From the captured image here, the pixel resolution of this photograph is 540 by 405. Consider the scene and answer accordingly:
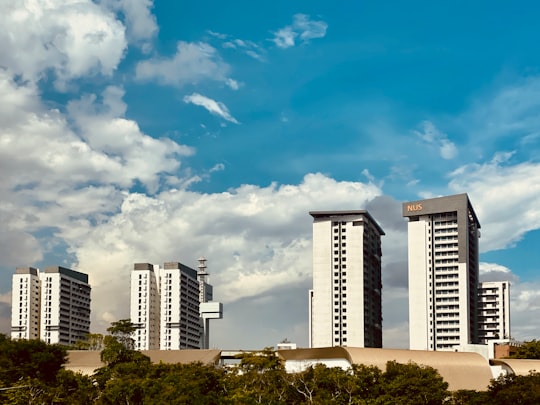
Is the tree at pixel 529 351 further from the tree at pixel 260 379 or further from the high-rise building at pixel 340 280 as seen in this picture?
the high-rise building at pixel 340 280

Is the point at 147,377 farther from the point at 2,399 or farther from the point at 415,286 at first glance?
the point at 415,286

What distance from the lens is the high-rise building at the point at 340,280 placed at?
173m

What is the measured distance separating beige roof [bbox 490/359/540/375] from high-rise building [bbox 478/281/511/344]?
9329cm

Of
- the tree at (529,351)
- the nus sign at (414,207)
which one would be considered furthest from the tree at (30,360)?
the nus sign at (414,207)

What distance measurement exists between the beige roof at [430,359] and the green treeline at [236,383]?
225 inches

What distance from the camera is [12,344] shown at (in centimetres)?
7475

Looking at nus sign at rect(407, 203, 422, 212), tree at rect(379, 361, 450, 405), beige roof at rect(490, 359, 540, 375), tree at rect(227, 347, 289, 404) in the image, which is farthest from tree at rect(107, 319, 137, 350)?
nus sign at rect(407, 203, 422, 212)

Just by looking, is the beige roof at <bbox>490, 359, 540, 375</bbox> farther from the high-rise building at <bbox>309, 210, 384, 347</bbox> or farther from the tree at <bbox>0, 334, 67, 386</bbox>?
the high-rise building at <bbox>309, 210, 384, 347</bbox>

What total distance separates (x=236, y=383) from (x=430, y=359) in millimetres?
23722

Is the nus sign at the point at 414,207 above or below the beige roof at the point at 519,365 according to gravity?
above

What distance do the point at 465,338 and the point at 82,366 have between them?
102 meters

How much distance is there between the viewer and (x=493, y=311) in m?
183

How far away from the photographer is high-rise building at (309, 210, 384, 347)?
17288cm

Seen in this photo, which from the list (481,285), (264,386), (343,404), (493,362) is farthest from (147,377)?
(481,285)
